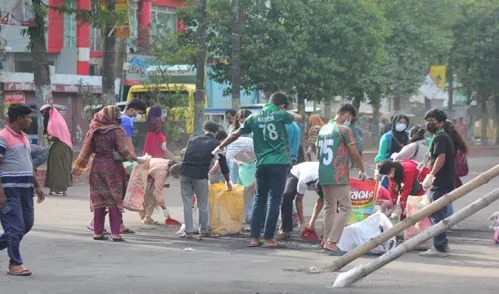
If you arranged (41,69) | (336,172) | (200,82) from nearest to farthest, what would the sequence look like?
1. (336,172)
2. (41,69)
3. (200,82)

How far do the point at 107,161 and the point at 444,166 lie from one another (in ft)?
13.3

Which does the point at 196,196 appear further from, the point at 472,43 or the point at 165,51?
the point at 472,43

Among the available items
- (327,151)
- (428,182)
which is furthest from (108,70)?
(428,182)

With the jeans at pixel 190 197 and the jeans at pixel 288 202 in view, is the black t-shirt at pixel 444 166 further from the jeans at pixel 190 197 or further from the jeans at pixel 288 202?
the jeans at pixel 190 197

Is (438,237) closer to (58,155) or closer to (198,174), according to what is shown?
(198,174)

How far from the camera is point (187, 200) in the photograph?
1465 cm

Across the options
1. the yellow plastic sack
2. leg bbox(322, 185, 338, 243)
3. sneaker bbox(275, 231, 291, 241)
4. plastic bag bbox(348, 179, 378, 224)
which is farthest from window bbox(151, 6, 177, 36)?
leg bbox(322, 185, 338, 243)

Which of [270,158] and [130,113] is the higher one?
[130,113]

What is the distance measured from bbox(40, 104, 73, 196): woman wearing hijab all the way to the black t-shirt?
30.0 feet

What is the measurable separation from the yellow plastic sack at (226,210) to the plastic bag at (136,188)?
3.34ft

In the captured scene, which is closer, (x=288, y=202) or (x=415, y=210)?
(x=415, y=210)

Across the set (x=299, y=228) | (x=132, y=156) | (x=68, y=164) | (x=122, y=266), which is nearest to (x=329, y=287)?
(x=122, y=266)

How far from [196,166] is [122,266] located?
126 inches

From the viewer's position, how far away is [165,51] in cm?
4384
